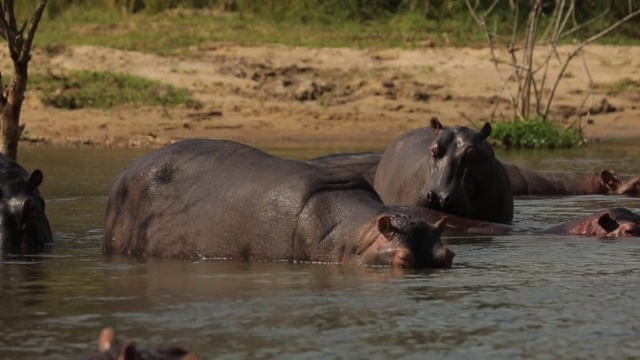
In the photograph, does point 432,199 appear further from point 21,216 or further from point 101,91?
point 101,91

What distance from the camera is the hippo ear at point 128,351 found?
144 inches

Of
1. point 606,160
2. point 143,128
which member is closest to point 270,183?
point 606,160

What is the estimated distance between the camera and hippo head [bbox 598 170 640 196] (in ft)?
37.3

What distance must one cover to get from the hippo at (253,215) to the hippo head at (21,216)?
0.37m

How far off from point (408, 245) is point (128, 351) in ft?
10.8

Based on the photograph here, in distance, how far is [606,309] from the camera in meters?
5.78

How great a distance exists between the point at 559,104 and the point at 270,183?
10.1 m

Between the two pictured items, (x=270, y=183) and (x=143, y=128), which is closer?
(x=270, y=183)

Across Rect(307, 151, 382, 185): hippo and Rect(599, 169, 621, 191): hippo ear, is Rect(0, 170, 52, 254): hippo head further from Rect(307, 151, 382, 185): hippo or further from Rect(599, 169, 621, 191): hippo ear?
Rect(599, 169, 621, 191): hippo ear

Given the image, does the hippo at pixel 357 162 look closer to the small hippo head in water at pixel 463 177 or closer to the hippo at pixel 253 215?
the small hippo head in water at pixel 463 177

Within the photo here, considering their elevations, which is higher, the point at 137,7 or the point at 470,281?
the point at 137,7

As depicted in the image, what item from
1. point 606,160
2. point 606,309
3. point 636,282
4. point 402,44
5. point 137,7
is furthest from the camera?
point 137,7

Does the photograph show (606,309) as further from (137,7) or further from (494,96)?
(137,7)

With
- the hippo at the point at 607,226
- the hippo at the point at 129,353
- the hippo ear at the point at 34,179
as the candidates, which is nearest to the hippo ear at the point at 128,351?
the hippo at the point at 129,353
